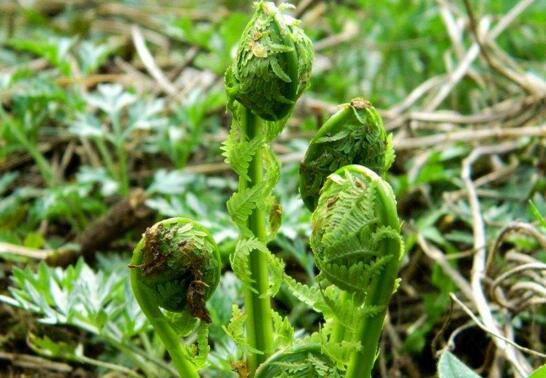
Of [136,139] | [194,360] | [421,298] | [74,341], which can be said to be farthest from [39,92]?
[194,360]

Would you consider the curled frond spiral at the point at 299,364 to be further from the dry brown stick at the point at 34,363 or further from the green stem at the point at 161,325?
the dry brown stick at the point at 34,363

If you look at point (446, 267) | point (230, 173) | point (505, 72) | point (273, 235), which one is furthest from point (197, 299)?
point (505, 72)

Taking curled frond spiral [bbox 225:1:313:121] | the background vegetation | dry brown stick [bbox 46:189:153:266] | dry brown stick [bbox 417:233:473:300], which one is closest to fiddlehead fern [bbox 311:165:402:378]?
curled frond spiral [bbox 225:1:313:121]

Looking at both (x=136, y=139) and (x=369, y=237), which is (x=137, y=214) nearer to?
(x=136, y=139)

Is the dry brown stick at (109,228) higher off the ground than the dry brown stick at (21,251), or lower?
higher

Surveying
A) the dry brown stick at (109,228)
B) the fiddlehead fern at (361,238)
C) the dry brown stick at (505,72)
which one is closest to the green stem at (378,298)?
the fiddlehead fern at (361,238)

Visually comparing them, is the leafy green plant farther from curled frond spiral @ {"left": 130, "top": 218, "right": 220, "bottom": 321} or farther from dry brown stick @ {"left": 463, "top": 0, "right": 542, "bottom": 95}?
dry brown stick @ {"left": 463, "top": 0, "right": 542, "bottom": 95}

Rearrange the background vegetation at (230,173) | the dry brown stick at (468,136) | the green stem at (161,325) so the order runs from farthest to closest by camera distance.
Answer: the dry brown stick at (468,136)
the background vegetation at (230,173)
the green stem at (161,325)
